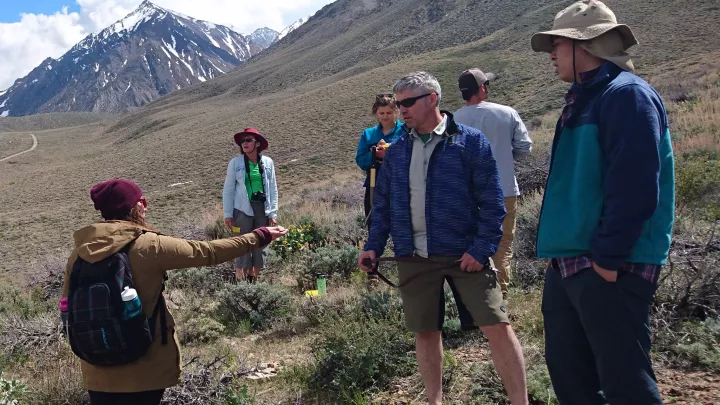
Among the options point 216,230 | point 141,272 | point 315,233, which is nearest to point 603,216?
point 141,272

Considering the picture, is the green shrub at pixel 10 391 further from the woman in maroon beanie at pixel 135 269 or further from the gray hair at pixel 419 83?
the gray hair at pixel 419 83

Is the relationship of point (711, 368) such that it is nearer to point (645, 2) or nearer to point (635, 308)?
point (635, 308)

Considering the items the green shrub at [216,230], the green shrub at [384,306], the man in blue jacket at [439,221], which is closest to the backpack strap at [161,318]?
the man in blue jacket at [439,221]

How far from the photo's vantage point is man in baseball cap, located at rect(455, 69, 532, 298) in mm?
3809

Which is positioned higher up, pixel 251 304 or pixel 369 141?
pixel 369 141

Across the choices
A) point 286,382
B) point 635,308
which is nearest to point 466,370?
point 286,382

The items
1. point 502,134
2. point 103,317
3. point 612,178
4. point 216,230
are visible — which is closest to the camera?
point 612,178

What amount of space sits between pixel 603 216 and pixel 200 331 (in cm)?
369

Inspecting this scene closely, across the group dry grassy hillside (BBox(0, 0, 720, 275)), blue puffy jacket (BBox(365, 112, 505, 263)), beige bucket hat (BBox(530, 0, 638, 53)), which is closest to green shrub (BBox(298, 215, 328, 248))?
blue puffy jacket (BBox(365, 112, 505, 263))

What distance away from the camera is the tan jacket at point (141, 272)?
2.37 meters

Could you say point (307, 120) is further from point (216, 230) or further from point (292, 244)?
point (292, 244)

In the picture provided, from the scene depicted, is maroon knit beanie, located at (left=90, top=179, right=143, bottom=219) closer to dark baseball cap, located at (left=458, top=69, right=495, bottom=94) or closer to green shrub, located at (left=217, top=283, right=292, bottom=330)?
dark baseball cap, located at (left=458, top=69, right=495, bottom=94)

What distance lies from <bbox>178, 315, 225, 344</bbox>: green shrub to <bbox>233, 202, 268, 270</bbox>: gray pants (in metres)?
1.07

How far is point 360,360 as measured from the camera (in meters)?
3.33
